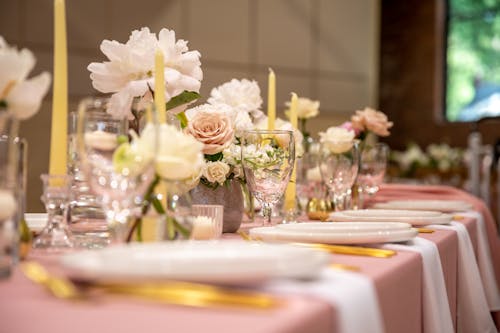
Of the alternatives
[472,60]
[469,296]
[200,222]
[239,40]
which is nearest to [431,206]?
[469,296]

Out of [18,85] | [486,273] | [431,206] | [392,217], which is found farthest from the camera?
[431,206]

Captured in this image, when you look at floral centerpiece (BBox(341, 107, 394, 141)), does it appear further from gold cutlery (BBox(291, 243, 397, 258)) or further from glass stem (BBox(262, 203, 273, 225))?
gold cutlery (BBox(291, 243, 397, 258))

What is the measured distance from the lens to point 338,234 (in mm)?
1167

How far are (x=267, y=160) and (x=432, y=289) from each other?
1.28 feet

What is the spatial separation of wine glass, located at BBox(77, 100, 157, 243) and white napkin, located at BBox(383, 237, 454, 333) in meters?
0.47

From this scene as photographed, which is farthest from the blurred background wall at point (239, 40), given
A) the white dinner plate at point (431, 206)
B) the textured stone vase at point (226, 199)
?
the textured stone vase at point (226, 199)

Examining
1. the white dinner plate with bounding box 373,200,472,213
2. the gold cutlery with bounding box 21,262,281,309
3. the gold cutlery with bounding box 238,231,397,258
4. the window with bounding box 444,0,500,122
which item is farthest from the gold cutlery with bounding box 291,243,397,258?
the window with bounding box 444,0,500,122

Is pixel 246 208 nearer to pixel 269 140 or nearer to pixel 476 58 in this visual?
pixel 269 140

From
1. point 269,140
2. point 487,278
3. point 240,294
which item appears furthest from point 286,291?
point 487,278

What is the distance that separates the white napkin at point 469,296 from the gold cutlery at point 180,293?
3.10ft

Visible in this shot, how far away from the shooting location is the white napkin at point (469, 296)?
1551 millimetres

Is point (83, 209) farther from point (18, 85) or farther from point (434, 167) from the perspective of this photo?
point (434, 167)

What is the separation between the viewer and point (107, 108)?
3.33ft

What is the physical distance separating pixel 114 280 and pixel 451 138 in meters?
8.32
